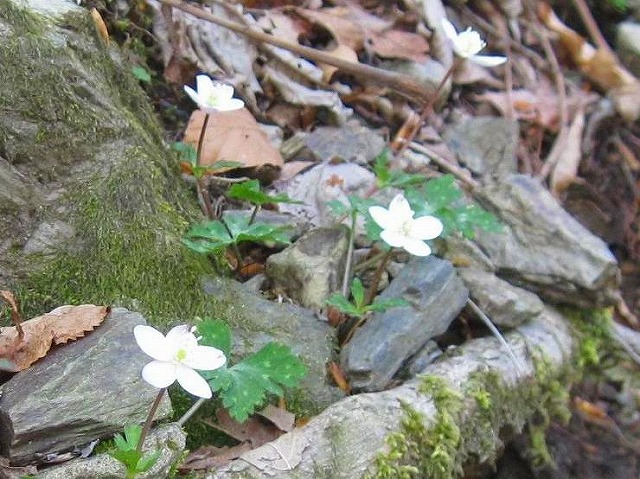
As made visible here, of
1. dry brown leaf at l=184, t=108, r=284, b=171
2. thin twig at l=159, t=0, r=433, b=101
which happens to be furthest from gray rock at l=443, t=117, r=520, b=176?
dry brown leaf at l=184, t=108, r=284, b=171

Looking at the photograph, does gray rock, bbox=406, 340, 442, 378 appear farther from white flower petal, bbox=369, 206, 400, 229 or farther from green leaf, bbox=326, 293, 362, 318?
white flower petal, bbox=369, 206, 400, 229

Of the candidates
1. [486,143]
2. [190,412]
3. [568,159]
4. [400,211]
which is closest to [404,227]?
[400,211]

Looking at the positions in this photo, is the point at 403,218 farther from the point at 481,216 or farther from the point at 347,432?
the point at 347,432

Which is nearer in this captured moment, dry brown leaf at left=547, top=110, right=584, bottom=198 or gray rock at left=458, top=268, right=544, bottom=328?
gray rock at left=458, top=268, right=544, bottom=328

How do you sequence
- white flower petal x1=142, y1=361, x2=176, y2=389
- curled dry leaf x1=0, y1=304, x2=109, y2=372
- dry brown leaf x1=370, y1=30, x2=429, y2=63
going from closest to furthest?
white flower petal x1=142, y1=361, x2=176, y2=389 < curled dry leaf x1=0, y1=304, x2=109, y2=372 < dry brown leaf x1=370, y1=30, x2=429, y2=63

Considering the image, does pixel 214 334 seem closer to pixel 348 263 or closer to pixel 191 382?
pixel 191 382

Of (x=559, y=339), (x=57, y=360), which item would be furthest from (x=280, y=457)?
(x=559, y=339)

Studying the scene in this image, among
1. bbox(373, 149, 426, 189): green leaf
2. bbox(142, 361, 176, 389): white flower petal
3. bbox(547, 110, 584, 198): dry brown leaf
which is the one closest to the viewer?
bbox(142, 361, 176, 389): white flower petal

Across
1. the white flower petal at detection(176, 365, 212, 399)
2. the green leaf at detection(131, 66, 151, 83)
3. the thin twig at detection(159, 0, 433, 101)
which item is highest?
the white flower petal at detection(176, 365, 212, 399)
